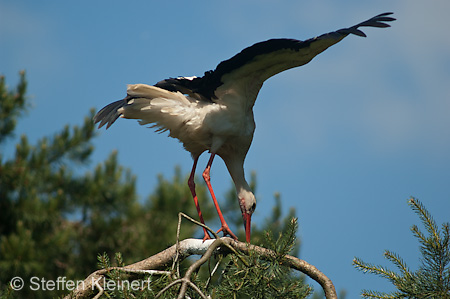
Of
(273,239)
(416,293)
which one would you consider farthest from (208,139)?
(416,293)

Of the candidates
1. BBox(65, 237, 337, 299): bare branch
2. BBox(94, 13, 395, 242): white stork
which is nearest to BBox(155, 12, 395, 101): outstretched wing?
BBox(94, 13, 395, 242): white stork

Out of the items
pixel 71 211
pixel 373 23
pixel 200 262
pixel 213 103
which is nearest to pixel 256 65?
pixel 213 103

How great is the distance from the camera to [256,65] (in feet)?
14.4

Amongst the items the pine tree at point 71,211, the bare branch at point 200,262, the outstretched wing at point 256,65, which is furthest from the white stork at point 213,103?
the pine tree at point 71,211

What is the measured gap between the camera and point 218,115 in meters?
4.56

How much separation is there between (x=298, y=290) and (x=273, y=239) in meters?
0.26

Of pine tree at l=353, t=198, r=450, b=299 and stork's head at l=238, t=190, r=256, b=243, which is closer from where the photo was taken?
pine tree at l=353, t=198, r=450, b=299

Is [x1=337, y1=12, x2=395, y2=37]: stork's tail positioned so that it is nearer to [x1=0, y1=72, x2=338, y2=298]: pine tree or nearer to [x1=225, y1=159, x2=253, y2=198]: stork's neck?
[x1=225, y1=159, x2=253, y2=198]: stork's neck

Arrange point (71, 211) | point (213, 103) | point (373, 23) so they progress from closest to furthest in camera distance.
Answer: point (373, 23), point (213, 103), point (71, 211)

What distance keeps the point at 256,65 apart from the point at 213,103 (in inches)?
19.7

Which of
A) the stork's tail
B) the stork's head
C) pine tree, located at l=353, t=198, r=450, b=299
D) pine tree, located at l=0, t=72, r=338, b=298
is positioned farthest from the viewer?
pine tree, located at l=0, t=72, r=338, b=298

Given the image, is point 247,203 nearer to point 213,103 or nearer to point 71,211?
point 213,103

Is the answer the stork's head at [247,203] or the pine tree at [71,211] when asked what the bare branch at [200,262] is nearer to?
the stork's head at [247,203]

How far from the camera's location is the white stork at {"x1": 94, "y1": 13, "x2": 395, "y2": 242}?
436 cm
